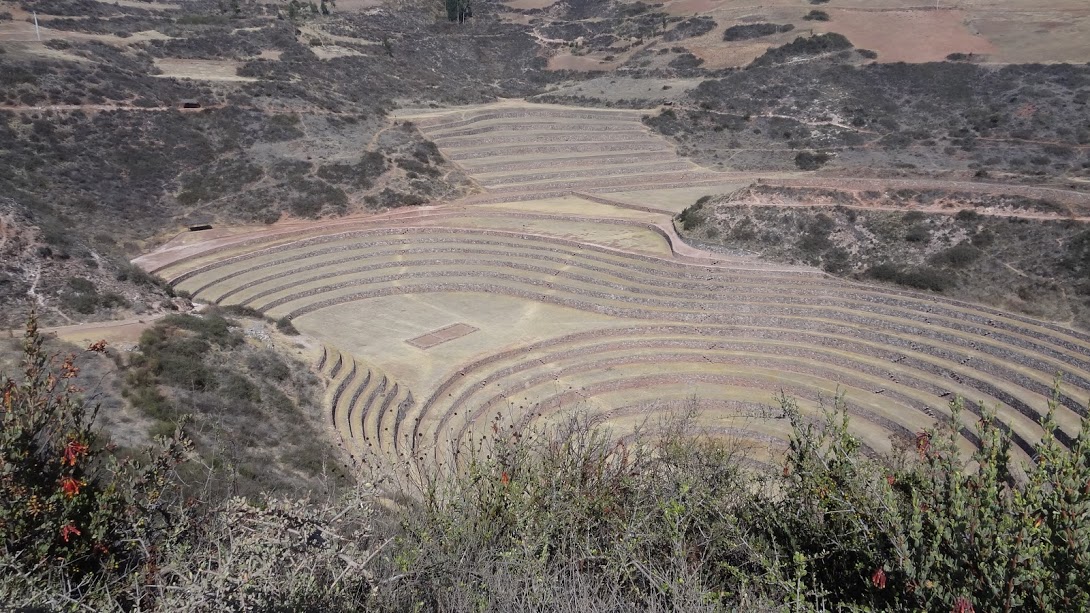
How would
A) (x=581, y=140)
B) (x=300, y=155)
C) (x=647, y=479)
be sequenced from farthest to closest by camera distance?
(x=581, y=140) → (x=300, y=155) → (x=647, y=479)

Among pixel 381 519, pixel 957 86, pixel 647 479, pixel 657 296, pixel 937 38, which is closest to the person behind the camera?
pixel 381 519

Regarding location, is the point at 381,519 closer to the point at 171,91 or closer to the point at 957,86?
the point at 171,91

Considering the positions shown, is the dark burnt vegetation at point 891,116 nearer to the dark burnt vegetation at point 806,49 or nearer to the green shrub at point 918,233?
the dark burnt vegetation at point 806,49

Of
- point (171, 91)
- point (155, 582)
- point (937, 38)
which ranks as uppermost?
point (937, 38)

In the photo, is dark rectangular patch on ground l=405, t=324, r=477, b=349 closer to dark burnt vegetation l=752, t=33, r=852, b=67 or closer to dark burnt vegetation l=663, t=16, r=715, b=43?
dark burnt vegetation l=752, t=33, r=852, b=67

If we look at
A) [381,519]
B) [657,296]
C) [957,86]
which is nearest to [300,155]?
[657,296]

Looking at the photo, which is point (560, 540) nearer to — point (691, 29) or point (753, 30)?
point (753, 30)

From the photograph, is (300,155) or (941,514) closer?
(941,514)

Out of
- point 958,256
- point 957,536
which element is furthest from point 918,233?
point 957,536
